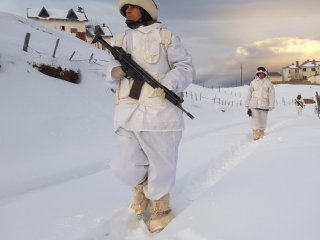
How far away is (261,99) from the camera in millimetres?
11523

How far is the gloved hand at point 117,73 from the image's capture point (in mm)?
3939

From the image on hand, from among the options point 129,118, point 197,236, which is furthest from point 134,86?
point 197,236

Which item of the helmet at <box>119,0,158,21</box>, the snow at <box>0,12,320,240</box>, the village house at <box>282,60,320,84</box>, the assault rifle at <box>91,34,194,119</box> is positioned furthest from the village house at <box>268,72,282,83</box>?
the assault rifle at <box>91,34,194,119</box>

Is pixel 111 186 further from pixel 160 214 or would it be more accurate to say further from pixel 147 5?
pixel 147 5

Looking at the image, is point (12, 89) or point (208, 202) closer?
point (208, 202)

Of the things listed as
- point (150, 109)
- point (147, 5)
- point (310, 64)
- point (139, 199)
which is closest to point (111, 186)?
point (139, 199)

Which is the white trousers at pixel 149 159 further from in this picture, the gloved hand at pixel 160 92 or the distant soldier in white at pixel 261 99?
the distant soldier in white at pixel 261 99

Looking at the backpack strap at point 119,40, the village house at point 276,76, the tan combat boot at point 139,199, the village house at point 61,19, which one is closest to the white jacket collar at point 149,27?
the backpack strap at point 119,40

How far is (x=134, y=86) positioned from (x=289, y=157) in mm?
3042

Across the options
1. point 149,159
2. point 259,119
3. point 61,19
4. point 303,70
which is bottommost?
point 259,119

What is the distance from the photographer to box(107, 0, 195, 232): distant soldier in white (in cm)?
387

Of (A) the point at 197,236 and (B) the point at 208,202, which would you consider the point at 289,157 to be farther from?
(A) the point at 197,236

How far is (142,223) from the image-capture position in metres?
3.95

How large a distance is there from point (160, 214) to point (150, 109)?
0.88 metres
